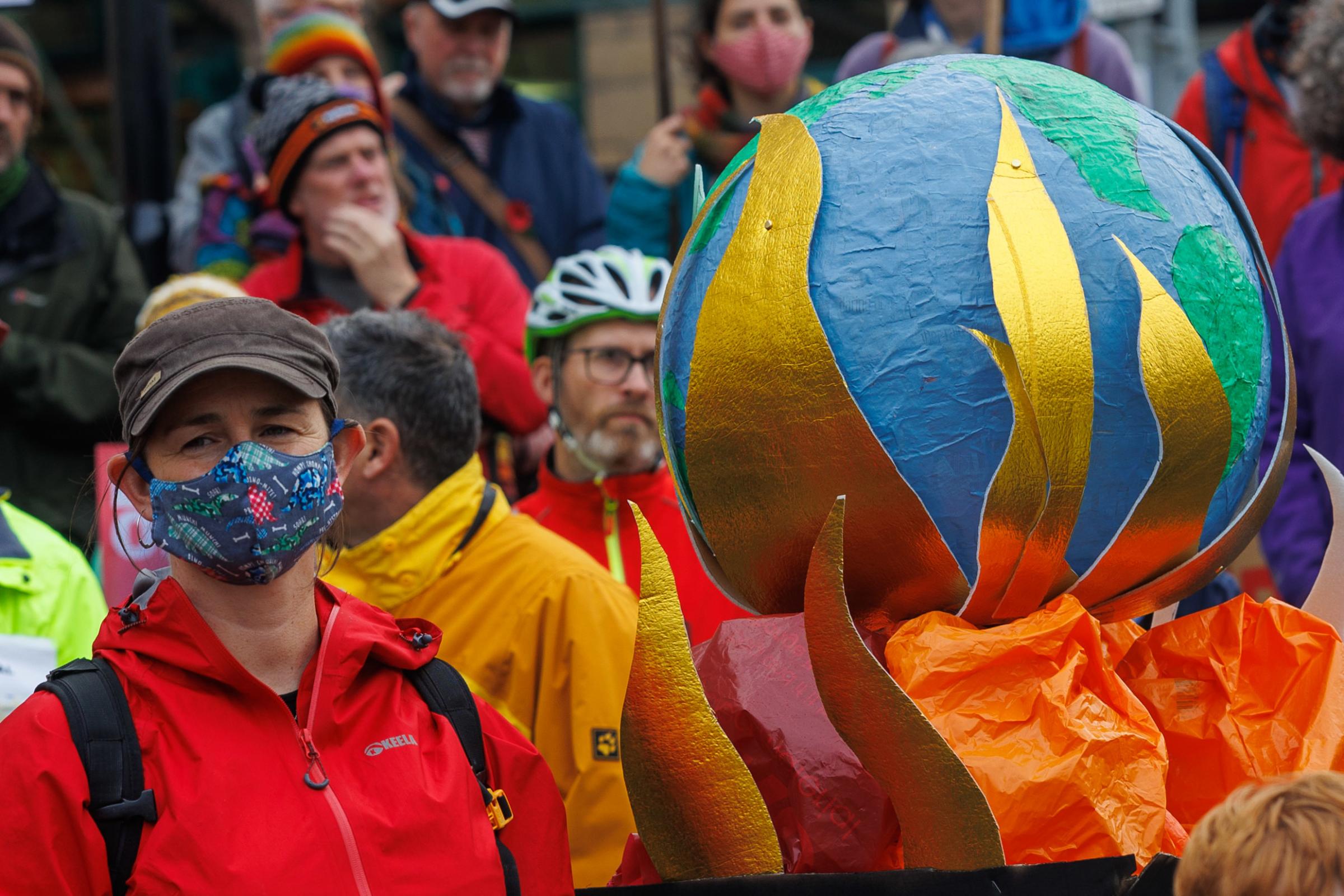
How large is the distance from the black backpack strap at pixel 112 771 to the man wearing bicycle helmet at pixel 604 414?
2.23 metres

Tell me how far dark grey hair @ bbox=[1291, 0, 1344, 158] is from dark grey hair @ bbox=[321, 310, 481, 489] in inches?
93.3

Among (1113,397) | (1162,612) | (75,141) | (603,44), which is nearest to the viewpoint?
(1113,397)

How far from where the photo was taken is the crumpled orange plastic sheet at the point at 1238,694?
8.71 ft

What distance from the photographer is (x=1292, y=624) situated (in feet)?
9.07

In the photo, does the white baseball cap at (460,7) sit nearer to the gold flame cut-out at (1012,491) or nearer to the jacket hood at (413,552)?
the jacket hood at (413,552)

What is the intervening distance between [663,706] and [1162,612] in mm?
963

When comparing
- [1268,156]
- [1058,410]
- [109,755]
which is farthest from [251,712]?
[1268,156]

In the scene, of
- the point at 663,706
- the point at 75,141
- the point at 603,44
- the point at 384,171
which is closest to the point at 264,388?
the point at 663,706

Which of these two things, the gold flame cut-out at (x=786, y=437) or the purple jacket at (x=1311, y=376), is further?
the purple jacket at (x=1311, y=376)

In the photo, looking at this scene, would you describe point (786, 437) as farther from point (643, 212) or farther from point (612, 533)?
point (643, 212)

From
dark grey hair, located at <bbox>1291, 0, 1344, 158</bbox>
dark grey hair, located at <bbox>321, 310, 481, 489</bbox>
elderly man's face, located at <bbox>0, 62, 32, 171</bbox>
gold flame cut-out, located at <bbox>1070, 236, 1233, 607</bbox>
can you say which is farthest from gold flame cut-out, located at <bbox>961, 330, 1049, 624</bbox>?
elderly man's face, located at <bbox>0, 62, 32, 171</bbox>

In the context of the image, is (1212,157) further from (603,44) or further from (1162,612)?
(603,44)

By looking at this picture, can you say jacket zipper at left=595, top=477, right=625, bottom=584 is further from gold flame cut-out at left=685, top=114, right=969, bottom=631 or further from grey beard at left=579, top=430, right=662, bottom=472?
gold flame cut-out at left=685, top=114, right=969, bottom=631

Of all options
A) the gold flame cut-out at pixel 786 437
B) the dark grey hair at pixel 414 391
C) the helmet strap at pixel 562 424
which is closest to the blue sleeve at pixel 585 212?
the helmet strap at pixel 562 424
